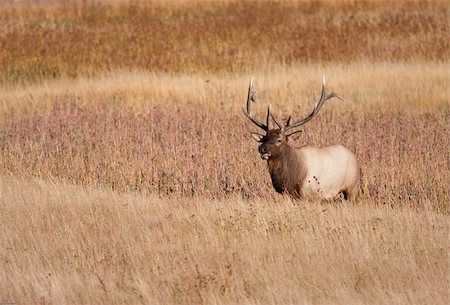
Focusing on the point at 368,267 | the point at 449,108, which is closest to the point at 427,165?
the point at 368,267

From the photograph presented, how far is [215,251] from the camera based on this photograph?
7398 mm

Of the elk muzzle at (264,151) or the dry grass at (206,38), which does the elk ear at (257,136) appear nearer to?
the elk muzzle at (264,151)

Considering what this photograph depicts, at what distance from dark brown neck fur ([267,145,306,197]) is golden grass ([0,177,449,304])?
0.24 metres

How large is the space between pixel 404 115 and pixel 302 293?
8.11m

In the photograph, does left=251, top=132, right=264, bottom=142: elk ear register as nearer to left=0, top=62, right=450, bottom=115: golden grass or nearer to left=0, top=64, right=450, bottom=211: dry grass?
left=0, top=64, right=450, bottom=211: dry grass

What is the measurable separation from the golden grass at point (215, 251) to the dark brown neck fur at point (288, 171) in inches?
9.5

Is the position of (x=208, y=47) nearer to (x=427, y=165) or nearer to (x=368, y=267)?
(x=427, y=165)

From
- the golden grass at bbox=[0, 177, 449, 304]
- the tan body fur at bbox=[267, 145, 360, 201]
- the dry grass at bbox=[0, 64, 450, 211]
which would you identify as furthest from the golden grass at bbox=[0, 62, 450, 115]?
the golden grass at bbox=[0, 177, 449, 304]

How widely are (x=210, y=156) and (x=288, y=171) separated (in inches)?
93.2

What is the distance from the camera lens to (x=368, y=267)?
6.90 m

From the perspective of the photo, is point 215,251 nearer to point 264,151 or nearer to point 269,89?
point 264,151

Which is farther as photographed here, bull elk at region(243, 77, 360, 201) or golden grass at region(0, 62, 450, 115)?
golden grass at region(0, 62, 450, 115)

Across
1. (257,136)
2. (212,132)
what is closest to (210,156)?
(212,132)

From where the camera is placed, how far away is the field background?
22.3 ft
